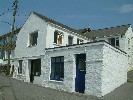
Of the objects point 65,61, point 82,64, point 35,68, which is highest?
point 65,61

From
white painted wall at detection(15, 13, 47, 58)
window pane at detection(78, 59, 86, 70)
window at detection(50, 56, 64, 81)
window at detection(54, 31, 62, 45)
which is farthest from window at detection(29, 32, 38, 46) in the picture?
window pane at detection(78, 59, 86, 70)

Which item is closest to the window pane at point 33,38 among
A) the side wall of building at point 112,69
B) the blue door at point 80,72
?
the blue door at point 80,72

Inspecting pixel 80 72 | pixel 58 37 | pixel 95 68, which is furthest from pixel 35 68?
pixel 95 68

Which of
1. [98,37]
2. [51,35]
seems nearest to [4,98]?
[51,35]

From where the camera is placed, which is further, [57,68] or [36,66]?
[36,66]

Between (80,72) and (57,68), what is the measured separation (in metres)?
3.05

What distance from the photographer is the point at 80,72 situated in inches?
675

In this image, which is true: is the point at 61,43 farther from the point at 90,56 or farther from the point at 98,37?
the point at 98,37

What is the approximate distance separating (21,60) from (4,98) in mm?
14287

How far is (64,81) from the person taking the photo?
17.8 m

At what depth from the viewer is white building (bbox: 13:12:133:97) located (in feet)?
50.9

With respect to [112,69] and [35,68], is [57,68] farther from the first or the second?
[112,69]

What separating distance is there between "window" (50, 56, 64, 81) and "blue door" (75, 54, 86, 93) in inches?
75.4

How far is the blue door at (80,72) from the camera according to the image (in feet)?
55.1
